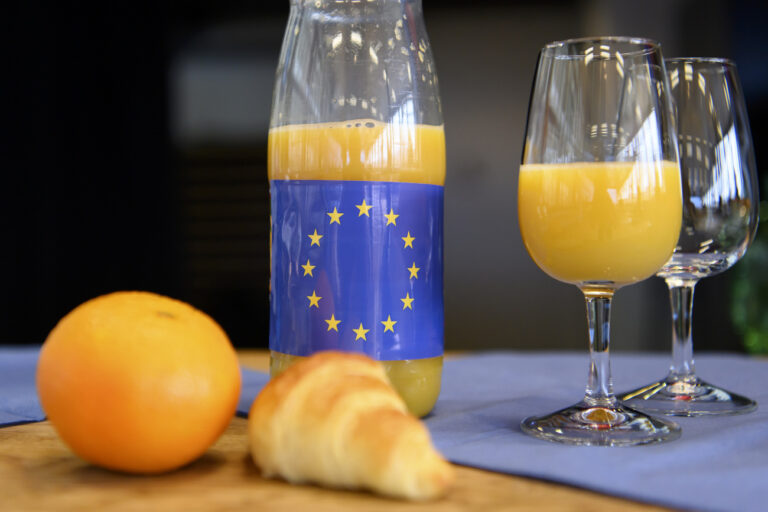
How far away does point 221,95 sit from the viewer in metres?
3.04

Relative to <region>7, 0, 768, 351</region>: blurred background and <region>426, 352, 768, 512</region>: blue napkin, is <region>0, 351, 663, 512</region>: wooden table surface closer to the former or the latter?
<region>426, 352, 768, 512</region>: blue napkin

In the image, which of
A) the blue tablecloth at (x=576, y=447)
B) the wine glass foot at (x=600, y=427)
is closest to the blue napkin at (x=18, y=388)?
the blue tablecloth at (x=576, y=447)

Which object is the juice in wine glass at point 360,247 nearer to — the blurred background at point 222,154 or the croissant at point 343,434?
the croissant at point 343,434

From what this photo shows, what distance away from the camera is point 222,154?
3.03 meters

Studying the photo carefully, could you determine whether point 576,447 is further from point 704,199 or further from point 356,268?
point 704,199

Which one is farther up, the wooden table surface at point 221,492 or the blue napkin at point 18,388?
the wooden table surface at point 221,492

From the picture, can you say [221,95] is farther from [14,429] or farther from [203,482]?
[203,482]

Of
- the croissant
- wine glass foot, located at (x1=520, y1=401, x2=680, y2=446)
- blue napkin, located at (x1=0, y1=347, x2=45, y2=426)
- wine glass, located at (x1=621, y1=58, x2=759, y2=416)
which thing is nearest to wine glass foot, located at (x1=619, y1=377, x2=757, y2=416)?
wine glass, located at (x1=621, y1=58, x2=759, y2=416)

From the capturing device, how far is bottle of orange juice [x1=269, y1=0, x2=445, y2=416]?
0.72 meters

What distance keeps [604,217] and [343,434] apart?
0.31 m

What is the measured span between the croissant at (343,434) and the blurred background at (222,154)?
240 centimetres

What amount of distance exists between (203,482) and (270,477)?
4 centimetres

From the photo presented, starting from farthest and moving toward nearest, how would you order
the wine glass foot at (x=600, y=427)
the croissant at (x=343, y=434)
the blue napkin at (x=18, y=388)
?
1. the blue napkin at (x=18, y=388)
2. the wine glass foot at (x=600, y=427)
3. the croissant at (x=343, y=434)

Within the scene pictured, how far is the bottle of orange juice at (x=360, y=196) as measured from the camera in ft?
2.37
